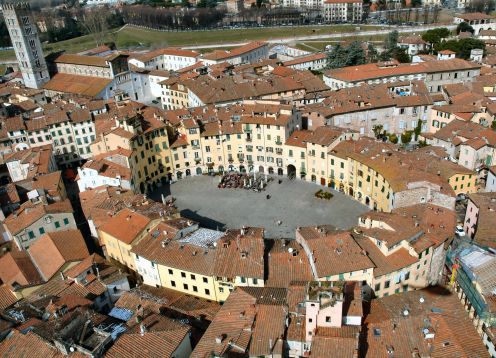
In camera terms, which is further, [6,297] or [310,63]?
[310,63]

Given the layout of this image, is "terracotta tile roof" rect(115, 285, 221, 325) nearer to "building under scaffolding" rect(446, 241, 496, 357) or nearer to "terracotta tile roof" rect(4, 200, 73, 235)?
"terracotta tile roof" rect(4, 200, 73, 235)

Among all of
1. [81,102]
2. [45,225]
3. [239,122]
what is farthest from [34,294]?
[81,102]

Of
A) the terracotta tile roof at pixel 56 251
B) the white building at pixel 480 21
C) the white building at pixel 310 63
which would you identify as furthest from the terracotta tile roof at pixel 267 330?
the white building at pixel 480 21

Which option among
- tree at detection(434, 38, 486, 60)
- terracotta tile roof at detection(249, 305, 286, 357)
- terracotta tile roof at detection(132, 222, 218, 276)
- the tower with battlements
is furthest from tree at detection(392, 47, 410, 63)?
terracotta tile roof at detection(249, 305, 286, 357)

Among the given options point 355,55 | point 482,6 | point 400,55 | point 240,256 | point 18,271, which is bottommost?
point 18,271

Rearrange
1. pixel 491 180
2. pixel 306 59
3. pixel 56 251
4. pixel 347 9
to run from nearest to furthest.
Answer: pixel 56 251, pixel 491 180, pixel 306 59, pixel 347 9

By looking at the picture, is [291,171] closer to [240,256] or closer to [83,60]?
[240,256]

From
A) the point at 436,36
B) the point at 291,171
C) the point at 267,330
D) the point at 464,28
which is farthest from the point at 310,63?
the point at 267,330

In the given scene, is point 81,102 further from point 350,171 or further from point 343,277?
point 343,277
